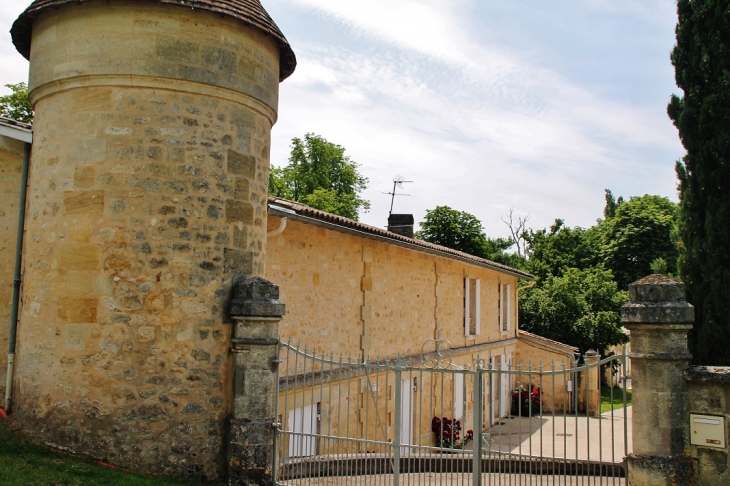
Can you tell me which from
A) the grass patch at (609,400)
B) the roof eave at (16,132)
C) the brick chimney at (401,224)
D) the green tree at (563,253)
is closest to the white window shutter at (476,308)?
the brick chimney at (401,224)

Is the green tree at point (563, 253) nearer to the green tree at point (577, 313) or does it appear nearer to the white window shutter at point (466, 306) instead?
the green tree at point (577, 313)

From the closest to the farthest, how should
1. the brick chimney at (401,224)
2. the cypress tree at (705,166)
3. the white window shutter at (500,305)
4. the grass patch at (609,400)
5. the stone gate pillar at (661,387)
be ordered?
1. the stone gate pillar at (661,387)
2. the cypress tree at (705,166)
3. the brick chimney at (401,224)
4. the white window shutter at (500,305)
5. the grass patch at (609,400)

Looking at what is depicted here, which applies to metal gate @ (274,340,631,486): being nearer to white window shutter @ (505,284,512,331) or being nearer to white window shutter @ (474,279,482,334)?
white window shutter @ (474,279,482,334)

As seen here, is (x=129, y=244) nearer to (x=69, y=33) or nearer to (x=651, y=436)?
(x=69, y=33)

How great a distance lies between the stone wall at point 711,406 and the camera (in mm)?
5383

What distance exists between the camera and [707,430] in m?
5.46

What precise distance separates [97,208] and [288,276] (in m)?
3.91

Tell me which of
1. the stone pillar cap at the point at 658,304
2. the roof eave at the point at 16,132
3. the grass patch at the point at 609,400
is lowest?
the grass patch at the point at 609,400

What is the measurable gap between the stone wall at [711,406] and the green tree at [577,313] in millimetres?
20978

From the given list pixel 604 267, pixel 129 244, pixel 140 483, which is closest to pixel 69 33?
pixel 129 244

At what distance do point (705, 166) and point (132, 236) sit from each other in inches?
268

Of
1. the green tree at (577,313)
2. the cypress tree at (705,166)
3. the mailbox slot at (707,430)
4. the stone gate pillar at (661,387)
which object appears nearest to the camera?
the mailbox slot at (707,430)

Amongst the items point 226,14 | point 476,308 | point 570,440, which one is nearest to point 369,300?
point 226,14

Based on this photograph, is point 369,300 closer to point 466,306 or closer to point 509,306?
point 466,306
